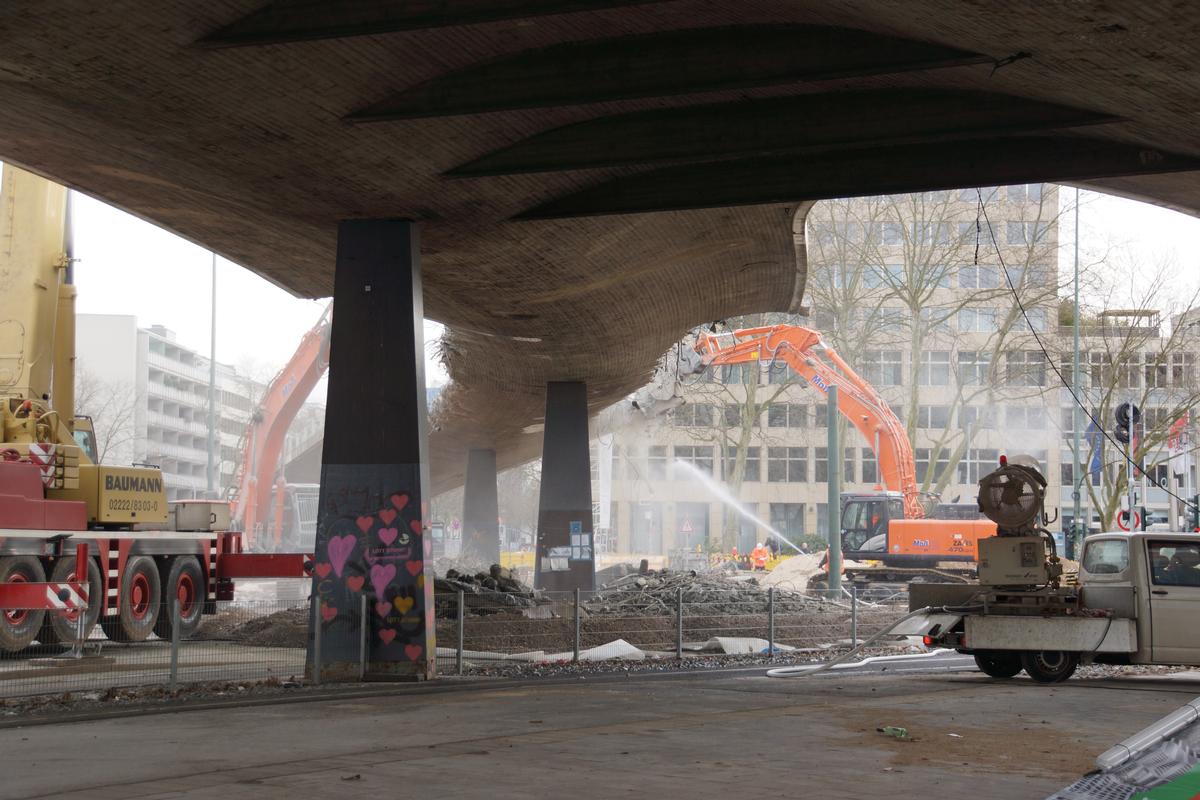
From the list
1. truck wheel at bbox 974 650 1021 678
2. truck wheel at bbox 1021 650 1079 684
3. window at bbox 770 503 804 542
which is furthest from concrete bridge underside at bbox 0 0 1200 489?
window at bbox 770 503 804 542

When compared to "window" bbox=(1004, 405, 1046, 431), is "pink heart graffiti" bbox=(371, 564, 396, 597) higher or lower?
lower

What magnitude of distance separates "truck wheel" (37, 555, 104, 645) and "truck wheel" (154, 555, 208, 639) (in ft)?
5.02

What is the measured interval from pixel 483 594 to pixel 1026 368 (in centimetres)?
3286

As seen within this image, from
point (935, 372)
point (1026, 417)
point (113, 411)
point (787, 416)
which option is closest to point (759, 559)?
point (1026, 417)

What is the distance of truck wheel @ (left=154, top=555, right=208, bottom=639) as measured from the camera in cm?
2211

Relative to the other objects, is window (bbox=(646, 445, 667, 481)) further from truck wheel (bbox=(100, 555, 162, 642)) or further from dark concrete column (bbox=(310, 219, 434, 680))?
dark concrete column (bbox=(310, 219, 434, 680))

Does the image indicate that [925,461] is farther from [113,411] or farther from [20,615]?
[113,411]

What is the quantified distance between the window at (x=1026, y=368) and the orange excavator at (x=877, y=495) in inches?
531

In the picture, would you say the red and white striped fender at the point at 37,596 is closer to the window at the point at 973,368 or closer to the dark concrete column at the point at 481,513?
the dark concrete column at the point at 481,513

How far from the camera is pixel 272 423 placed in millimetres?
45125

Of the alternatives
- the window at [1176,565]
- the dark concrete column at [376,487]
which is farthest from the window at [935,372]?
the dark concrete column at [376,487]

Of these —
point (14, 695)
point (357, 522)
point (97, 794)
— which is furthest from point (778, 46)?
point (14, 695)

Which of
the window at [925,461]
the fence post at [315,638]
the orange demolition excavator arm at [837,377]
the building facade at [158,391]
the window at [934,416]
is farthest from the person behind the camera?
the building facade at [158,391]

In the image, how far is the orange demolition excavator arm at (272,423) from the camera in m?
44.5
